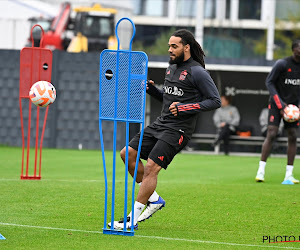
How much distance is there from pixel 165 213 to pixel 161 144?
1.59 metres

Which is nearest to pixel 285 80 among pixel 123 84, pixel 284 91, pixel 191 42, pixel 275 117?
pixel 284 91

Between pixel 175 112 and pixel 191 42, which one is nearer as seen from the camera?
pixel 175 112

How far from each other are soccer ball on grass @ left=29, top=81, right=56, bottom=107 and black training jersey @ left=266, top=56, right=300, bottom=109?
3596 mm

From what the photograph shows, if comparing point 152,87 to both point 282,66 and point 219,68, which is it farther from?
point 219,68

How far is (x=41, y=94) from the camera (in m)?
11.8

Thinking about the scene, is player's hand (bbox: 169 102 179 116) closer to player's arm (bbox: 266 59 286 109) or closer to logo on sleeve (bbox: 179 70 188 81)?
logo on sleeve (bbox: 179 70 188 81)

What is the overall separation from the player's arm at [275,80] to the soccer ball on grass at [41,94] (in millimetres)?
3563

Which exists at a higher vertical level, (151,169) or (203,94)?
(203,94)

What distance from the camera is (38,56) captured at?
13125mm

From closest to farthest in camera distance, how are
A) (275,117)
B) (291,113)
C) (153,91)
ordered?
(153,91)
(291,113)
(275,117)

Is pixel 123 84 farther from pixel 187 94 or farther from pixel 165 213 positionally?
pixel 165 213

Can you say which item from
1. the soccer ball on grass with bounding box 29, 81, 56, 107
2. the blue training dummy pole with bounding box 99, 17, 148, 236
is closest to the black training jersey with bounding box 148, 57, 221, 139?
the blue training dummy pole with bounding box 99, 17, 148, 236

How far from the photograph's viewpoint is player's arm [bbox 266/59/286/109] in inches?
492

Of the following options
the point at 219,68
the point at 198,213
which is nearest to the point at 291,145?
the point at 198,213
